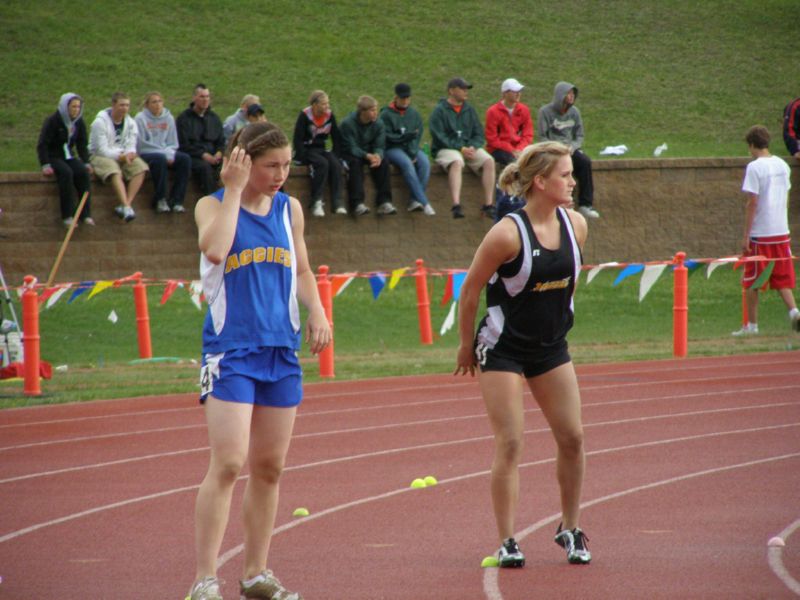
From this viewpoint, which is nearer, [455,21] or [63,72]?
[63,72]

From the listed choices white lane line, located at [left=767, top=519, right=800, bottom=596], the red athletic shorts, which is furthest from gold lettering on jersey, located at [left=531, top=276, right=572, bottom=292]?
the red athletic shorts

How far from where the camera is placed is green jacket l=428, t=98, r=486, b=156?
68.3 feet

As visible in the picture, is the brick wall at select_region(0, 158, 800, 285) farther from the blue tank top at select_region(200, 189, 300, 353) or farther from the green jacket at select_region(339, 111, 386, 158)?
the blue tank top at select_region(200, 189, 300, 353)

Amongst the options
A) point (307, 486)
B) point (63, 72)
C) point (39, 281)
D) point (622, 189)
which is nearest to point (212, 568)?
point (307, 486)

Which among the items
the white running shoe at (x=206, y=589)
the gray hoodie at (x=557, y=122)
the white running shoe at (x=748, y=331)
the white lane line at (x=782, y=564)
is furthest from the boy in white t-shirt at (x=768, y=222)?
the white running shoe at (x=206, y=589)

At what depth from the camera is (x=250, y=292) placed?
17.6 ft

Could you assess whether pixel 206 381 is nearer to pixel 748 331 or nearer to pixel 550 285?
pixel 550 285

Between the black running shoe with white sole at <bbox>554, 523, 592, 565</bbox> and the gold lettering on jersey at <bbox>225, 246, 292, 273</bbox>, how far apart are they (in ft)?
6.06

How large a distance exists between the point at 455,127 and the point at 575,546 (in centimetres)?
1515

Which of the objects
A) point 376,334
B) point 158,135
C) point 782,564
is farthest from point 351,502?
point 158,135

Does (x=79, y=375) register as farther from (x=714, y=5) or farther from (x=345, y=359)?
(x=714, y=5)

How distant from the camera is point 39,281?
64.0 ft

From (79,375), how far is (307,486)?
7.11 m

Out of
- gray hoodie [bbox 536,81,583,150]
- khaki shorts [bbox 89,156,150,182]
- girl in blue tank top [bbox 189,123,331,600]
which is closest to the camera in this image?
girl in blue tank top [bbox 189,123,331,600]
